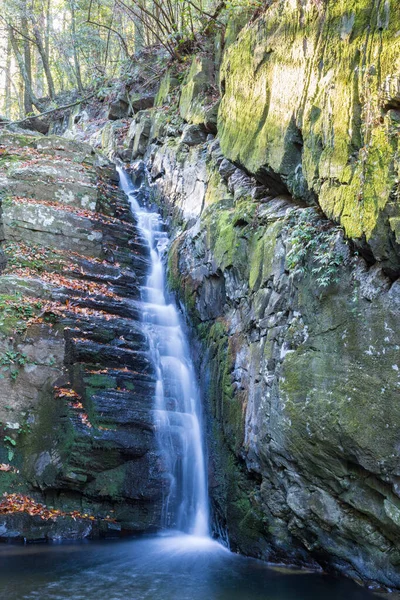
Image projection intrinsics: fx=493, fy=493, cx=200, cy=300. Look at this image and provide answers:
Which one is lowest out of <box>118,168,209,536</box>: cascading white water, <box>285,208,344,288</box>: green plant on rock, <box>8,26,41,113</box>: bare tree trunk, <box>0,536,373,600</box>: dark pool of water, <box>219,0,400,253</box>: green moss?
<box>0,536,373,600</box>: dark pool of water

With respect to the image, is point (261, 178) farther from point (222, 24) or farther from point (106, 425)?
point (222, 24)

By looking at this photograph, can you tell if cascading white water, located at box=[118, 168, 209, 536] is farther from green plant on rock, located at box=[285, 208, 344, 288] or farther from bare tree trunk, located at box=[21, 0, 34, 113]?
bare tree trunk, located at box=[21, 0, 34, 113]

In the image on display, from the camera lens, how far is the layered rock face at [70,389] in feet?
26.3

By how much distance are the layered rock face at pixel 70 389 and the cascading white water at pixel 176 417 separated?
23cm

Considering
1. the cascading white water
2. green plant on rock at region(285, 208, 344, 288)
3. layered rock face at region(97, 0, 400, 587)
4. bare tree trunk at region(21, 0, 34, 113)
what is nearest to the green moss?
layered rock face at region(97, 0, 400, 587)

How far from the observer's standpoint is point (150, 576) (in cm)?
630

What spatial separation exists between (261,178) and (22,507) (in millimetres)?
6545

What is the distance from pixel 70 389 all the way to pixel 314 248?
196 inches

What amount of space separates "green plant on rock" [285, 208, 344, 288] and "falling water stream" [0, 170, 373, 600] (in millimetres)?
3757

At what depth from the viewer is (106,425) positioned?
331 inches

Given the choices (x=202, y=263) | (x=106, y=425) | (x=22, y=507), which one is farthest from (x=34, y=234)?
(x=22, y=507)

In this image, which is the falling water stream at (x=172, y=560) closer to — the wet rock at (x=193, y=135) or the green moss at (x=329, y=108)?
the green moss at (x=329, y=108)

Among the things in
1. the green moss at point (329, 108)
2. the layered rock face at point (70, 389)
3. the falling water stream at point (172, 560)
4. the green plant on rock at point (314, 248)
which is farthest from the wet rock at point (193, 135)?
the green plant on rock at point (314, 248)

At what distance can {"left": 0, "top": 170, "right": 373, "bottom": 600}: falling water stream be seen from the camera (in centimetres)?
576
